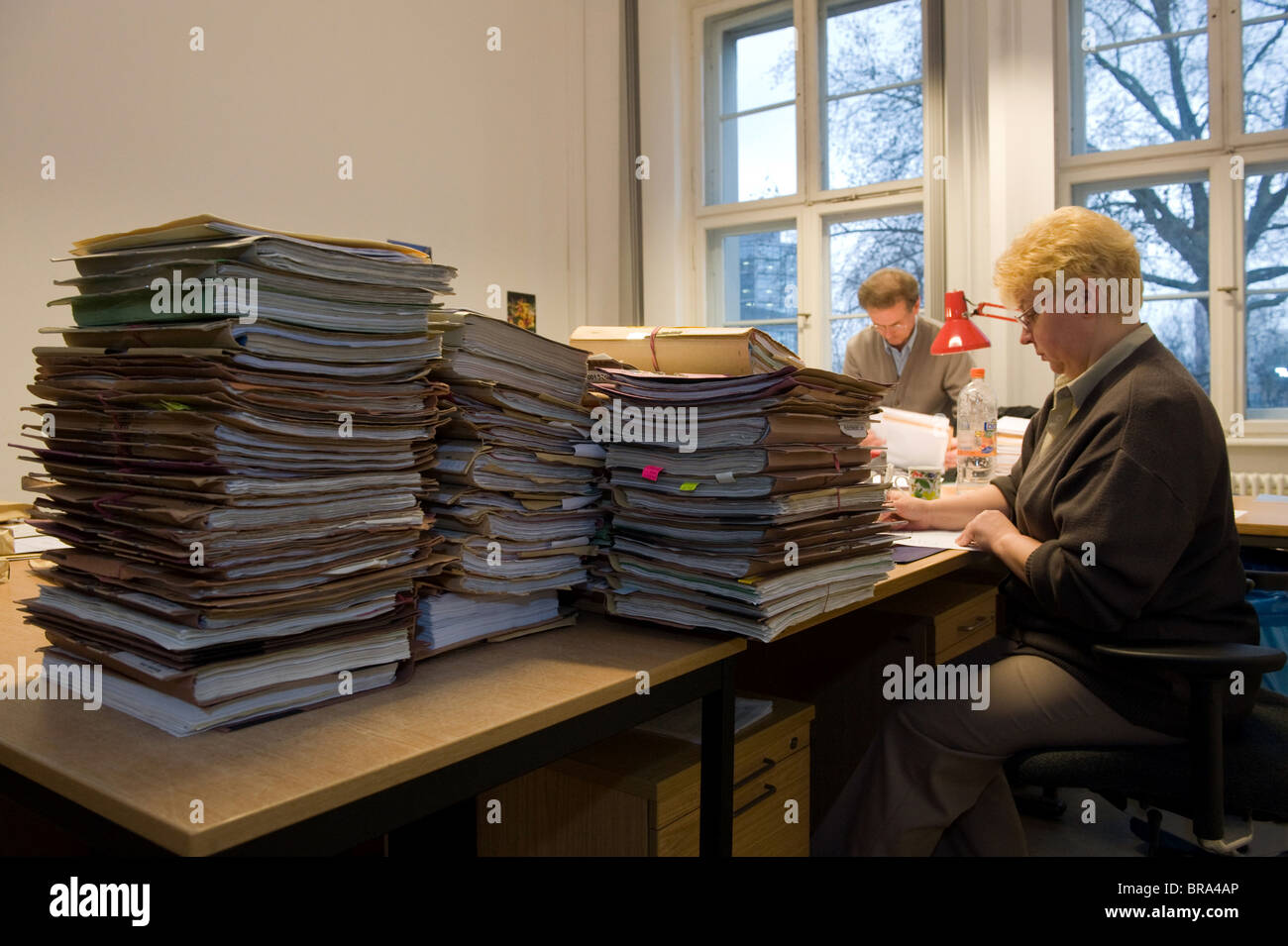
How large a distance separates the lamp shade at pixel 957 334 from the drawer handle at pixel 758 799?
1901 millimetres

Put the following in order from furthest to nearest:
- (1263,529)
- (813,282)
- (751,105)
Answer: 1. (751,105)
2. (813,282)
3. (1263,529)

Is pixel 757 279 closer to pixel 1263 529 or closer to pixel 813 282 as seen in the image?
pixel 813 282

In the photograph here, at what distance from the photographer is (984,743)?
5.12ft

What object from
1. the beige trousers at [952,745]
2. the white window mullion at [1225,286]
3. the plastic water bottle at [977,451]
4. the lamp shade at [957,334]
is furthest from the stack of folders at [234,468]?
the white window mullion at [1225,286]

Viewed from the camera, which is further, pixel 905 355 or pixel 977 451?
pixel 905 355

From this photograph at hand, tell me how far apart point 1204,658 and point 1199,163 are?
3.80 m

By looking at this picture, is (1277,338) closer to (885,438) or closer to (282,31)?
(885,438)

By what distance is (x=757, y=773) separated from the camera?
4.94 ft

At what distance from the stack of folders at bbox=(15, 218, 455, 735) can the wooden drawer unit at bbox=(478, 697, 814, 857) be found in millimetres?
434

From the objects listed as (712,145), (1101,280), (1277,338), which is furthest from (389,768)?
(712,145)

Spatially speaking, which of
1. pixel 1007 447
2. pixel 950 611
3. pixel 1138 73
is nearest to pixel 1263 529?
pixel 1007 447

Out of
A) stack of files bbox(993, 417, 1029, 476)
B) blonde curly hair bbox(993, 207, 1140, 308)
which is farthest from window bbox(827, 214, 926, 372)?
blonde curly hair bbox(993, 207, 1140, 308)

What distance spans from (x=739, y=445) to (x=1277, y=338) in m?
4.09

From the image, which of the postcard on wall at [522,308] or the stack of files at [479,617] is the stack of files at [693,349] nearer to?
the stack of files at [479,617]
